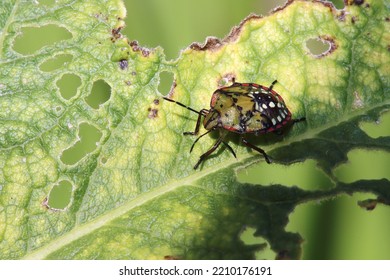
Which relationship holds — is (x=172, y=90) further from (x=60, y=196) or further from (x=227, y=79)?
(x=60, y=196)

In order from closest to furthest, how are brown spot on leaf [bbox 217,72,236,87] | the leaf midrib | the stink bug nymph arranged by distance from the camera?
the leaf midrib, the stink bug nymph, brown spot on leaf [bbox 217,72,236,87]

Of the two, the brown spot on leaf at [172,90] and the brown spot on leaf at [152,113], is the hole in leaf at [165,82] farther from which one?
the brown spot on leaf at [152,113]

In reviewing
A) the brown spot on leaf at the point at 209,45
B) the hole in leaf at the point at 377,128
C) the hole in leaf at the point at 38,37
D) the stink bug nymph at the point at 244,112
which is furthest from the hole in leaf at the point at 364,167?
the hole in leaf at the point at 38,37

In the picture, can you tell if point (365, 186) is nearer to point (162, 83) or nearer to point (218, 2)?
point (162, 83)

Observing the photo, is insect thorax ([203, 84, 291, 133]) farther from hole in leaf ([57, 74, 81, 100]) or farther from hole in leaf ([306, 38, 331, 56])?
hole in leaf ([57, 74, 81, 100])

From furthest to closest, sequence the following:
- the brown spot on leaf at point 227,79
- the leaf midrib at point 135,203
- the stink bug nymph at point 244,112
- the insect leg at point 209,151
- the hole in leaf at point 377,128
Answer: the brown spot on leaf at point 227,79 < the stink bug nymph at point 244,112 < the hole in leaf at point 377,128 < the insect leg at point 209,151 < the leaf midrib at point 135,203

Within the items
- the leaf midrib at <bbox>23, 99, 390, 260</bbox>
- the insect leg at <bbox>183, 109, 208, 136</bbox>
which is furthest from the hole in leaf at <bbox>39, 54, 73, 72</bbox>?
the leaf midrib at <bbox>23, 99, 390, 260</bbox>

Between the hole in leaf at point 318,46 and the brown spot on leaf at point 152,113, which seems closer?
the brown spot on leaf at point 152,113

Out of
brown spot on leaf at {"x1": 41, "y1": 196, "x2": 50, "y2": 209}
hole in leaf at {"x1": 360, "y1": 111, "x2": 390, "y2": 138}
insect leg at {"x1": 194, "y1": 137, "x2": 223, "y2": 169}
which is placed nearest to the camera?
brown spot on leaf at {"x1": 41, "y1": 196, "x2": 50, "y2": 209}
